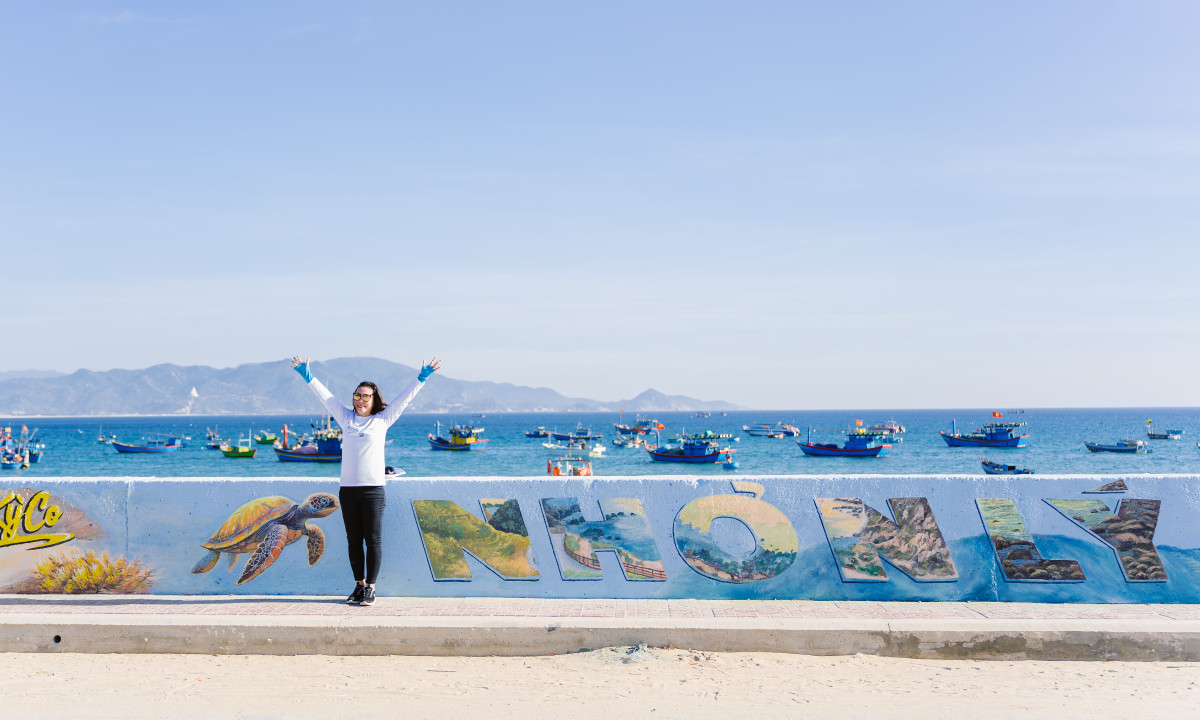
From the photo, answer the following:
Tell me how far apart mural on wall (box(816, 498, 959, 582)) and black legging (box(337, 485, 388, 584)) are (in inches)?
140

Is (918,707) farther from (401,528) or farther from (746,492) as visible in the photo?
(401,528)

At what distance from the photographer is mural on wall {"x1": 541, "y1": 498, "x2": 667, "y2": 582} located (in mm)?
7070

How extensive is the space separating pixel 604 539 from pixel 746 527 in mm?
1162

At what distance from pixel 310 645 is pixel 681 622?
2624 mm

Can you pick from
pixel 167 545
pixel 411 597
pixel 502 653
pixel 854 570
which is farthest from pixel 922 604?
pixel 167 545

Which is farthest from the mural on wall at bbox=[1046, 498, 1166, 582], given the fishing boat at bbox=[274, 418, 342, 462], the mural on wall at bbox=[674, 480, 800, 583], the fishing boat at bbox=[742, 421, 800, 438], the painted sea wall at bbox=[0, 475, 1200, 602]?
the fishing boat at bbox=[742, 421, 800, 438]

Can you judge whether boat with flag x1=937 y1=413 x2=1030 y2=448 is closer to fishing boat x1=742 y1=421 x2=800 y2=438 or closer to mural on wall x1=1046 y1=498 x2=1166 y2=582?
fishing boat x1=742 y1=421 x2=800 y2=438

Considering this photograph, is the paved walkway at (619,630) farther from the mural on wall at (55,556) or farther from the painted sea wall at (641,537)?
the mural on wall at (55,556)

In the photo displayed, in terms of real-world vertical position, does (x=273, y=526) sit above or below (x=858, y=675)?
above

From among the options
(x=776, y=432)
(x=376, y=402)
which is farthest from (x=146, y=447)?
(x=376, y=402)

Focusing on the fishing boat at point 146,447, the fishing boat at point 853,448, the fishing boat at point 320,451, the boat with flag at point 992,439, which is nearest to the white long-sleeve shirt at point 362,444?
the fishing boat at point 320,451

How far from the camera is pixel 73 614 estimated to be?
6.53m

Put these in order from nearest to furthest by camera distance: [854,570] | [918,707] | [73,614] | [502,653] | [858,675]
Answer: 1. [918,707]
2. [858,675]
3. [502,653]
4. [73,614]
5. [854,570]

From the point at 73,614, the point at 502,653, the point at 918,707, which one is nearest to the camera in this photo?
the point at 918,707
